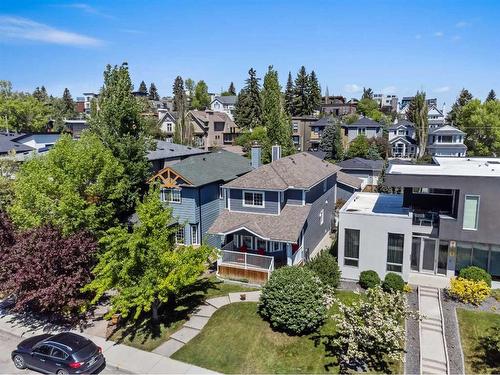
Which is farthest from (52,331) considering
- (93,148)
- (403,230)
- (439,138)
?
(439,138)

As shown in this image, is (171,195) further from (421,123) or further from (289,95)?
(289,95)

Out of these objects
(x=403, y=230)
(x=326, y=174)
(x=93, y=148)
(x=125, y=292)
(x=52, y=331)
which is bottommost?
(x=52, y=331)

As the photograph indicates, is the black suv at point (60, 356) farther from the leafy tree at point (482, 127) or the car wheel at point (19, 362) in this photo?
the leafy tree at point (482, 127)

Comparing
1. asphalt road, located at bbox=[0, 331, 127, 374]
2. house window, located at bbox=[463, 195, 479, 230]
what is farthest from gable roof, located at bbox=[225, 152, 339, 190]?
asphalt road, located at bbox=[0, 331, 127, 374]

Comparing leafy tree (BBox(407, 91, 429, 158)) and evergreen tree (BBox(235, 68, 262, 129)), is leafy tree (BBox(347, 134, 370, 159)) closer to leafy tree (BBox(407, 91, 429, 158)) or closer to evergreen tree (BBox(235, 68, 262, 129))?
leafy tree (BBox(407, 91, 429, 158))

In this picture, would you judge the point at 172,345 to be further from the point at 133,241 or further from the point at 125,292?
the point at 133,241

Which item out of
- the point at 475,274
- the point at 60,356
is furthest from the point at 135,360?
the point at 475,274
